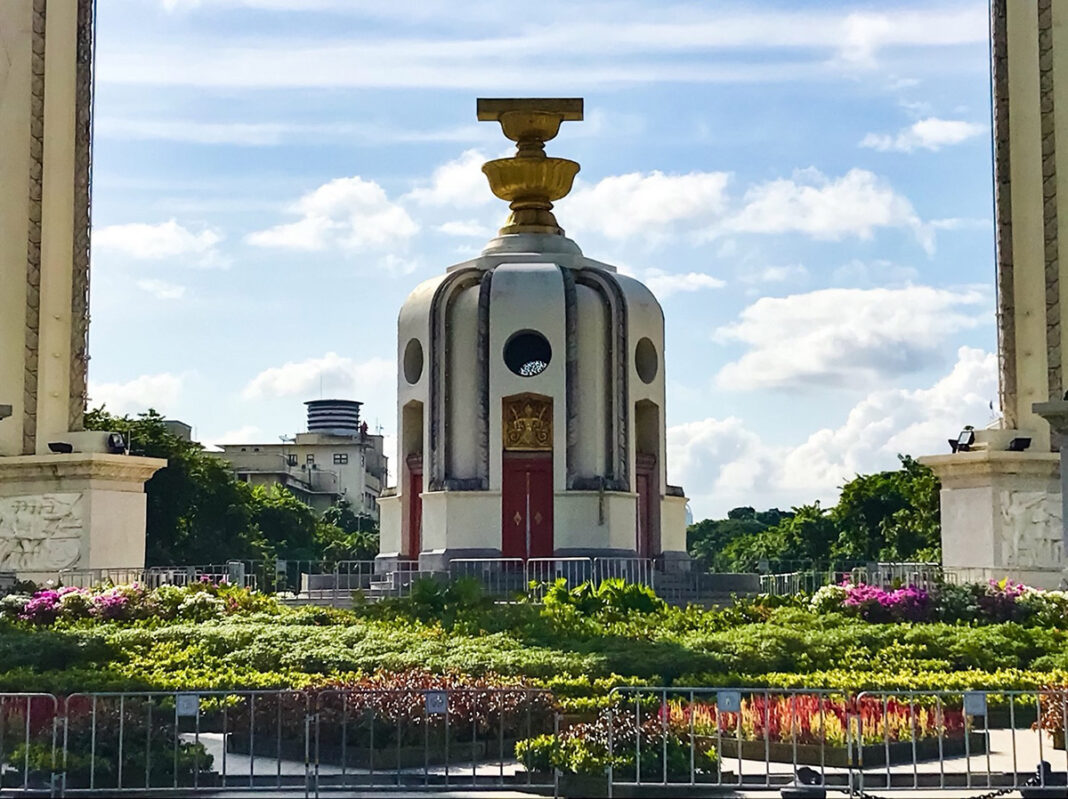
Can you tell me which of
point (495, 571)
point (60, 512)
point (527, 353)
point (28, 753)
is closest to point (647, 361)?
point (527, 353)

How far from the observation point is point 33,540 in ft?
109

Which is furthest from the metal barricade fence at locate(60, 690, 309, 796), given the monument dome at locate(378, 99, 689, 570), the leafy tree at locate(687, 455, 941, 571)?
the leafy tree at locate(687, 455, 941, 571)

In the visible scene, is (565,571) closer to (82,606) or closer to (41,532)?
(41,532)

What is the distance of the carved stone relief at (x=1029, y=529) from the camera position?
32281 mm

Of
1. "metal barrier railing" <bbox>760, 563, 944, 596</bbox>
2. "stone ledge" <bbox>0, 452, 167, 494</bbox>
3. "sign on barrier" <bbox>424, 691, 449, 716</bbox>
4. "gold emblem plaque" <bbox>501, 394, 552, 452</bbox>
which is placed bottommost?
"sign on barrier" <bbox>424, 691, 449, 716</bbox>

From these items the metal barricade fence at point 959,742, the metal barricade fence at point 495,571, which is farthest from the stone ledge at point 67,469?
the metal barricade fence at point 959,742

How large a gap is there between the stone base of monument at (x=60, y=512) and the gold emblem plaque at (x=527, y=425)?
8108 millimetres

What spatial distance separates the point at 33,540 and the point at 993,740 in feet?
67.6

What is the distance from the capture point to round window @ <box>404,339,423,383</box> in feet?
126

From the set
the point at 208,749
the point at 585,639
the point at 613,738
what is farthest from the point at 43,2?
the point at 613,738

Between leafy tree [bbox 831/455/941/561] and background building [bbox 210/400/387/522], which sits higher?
background building [bbox 210/400/387/522]

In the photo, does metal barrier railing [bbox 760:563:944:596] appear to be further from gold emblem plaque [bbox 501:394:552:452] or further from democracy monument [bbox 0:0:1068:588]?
gold emblem plaque [bbox 501:394:552:452]

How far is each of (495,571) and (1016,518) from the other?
33.8ft

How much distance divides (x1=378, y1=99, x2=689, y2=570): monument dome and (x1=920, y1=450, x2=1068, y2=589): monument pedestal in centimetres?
763
